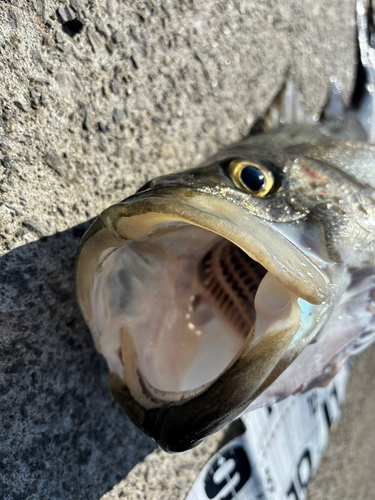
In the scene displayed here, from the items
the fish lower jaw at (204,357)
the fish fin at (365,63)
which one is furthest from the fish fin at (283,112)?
the fish lower jaw at (204,357)

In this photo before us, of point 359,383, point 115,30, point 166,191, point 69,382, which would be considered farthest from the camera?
point 359,383

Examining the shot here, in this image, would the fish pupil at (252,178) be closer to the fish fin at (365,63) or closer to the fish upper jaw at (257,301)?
the fish upper jaw at (257,301)

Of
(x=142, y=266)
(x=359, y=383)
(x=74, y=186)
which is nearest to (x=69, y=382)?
(x=142, y=266)

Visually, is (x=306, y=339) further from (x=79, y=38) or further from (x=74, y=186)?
(x=79, y=38)

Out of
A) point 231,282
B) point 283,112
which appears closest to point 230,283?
point 231,282

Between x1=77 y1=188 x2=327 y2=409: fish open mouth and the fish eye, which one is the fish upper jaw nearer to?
x1=77 y1=188 x2=327 y2=409: fish open mouth

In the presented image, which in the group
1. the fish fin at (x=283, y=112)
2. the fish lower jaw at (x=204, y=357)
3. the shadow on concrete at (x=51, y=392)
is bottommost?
the shadow on concrete at (x=51, y=392)

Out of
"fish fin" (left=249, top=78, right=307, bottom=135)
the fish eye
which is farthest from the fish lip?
"fish fin" (left=249, top=78, right=307, bottom=135)
